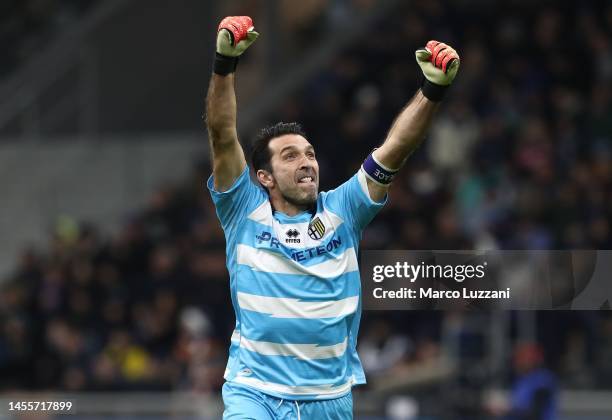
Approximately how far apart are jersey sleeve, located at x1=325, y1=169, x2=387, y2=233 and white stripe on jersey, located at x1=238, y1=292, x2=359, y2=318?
0.45 m

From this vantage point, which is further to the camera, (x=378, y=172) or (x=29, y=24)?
(x=29, y=24)

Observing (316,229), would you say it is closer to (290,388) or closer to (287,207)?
(287,207)

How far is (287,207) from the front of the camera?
22.8ft

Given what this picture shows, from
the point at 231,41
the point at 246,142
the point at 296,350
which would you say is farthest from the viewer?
the point at 246,142

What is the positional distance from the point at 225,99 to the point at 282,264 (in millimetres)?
831

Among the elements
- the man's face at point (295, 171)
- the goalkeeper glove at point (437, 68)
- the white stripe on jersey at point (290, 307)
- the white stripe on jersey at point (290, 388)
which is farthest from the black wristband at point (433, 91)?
the white stripe on jersey at point (290, 388)

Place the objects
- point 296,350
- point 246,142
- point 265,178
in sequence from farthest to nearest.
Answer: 1. point 246,142
2. point 265,178
3. point 296,350

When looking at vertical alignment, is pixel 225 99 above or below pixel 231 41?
below

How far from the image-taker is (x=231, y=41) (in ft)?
21.4

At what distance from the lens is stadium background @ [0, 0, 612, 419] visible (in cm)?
1433

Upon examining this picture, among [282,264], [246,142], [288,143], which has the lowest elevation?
[282,264]

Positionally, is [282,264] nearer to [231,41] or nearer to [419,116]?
[419,116]

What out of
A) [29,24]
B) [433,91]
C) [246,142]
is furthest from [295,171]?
[29,24]

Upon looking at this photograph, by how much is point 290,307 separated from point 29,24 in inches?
625
